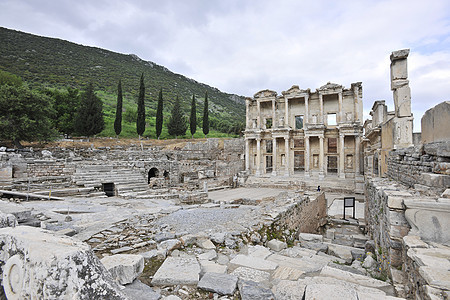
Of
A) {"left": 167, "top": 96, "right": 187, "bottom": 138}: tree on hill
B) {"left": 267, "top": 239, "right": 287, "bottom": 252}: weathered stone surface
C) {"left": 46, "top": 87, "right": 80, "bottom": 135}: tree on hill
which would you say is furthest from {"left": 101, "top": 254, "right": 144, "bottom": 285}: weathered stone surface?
{"left": 167, "top": 96, "right": 187, "bottom": 138}: tree on hill

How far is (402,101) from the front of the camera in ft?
30.6

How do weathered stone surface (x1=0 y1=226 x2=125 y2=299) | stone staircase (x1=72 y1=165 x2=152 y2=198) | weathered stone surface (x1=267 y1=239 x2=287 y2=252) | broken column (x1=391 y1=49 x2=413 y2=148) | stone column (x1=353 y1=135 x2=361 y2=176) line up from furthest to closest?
stone column (x1=353 y1=135 x2=361 y2=176), stone staircase (x1=72 y1=165 x2=152 y2=198), broken column (x1=391 y1=49 x2=413 y2=148), weathered stone surface (x1=267 y1=239 x2=287 y2=252), weathered stone surface (x1=0 y1=226 x2=125 y2=299)

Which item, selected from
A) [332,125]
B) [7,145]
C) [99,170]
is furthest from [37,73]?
[332,125]

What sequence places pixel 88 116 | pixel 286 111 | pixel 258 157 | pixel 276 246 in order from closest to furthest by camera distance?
1. pixel 276 246
2. pixel 286 111
3. pixel 258 157
4. pixel 88 116

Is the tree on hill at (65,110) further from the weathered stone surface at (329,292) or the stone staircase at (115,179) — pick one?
the weathered stone surface at (329,292)

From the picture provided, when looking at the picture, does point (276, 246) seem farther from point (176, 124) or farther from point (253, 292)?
point (176, 124)

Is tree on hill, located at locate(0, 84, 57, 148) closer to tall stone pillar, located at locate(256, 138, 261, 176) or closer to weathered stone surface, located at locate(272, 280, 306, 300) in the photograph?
tall stone pillar, located at locate(256, 138, 261, 176)

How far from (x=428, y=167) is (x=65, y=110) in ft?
131

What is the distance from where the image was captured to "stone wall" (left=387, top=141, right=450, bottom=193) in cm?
473

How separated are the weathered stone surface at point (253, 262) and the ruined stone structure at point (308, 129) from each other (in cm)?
2170

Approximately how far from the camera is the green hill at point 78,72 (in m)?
52.2

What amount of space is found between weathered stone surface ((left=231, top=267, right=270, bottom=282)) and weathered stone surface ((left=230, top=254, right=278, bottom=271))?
0.19 m

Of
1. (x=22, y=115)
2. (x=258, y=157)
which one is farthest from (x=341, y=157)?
(x=22, y=115)

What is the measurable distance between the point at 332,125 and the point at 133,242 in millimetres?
25999
